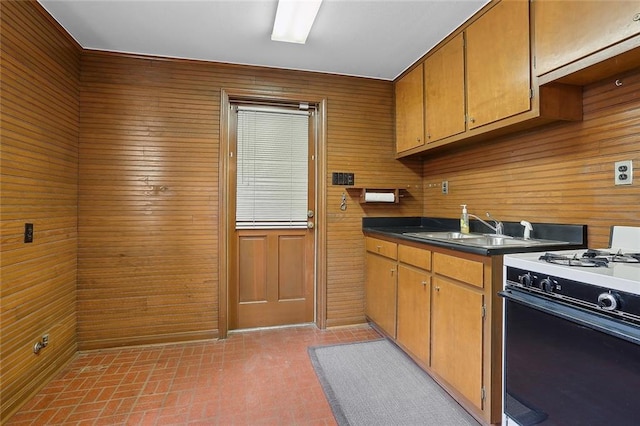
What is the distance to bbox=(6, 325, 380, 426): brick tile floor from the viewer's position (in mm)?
1783

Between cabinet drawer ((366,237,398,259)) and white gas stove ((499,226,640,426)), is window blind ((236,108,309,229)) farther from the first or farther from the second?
white gas stove ((499,226,640,426))

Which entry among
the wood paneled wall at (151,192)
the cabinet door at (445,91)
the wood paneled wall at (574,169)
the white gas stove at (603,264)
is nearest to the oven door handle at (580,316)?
the white gas stove at (603,264)

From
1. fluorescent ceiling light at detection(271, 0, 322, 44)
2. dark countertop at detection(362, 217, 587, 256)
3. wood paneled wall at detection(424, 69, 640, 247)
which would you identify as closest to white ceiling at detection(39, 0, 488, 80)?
fluorescent ceiling light at detection(271, 0, 322, 44)

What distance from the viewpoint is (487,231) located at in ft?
8.09

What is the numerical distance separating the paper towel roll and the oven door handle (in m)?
1.68

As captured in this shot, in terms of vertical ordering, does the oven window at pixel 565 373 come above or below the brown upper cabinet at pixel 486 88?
below

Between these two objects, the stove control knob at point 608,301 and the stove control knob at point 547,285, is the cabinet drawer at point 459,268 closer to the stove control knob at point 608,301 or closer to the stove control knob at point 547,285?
the stove control knob at point 547,285

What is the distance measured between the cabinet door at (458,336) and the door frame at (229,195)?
126cm

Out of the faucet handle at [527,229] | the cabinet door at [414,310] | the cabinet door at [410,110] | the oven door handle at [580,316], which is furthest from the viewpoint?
the cabinet door at [410,110]

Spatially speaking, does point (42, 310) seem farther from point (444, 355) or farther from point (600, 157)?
point (600, 157)

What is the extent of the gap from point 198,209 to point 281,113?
1.24m

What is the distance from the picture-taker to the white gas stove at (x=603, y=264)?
42.4 inches

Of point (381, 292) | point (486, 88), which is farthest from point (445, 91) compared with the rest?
point (381, 292)

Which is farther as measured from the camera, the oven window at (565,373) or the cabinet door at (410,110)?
the cabinet door at (410,110)
